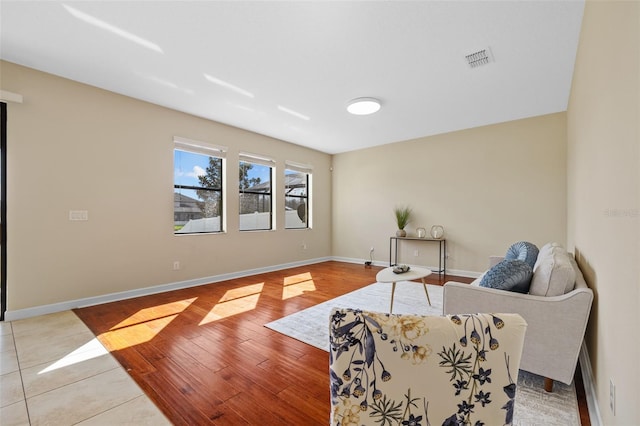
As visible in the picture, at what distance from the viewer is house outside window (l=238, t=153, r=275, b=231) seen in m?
5.21

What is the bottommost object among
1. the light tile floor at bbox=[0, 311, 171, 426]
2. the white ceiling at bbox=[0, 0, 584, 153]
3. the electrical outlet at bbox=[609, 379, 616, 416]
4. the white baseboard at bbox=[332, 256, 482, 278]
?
the light tile floor at bbox=[0, 311, 171, 426]

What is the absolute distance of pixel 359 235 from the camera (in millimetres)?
6602

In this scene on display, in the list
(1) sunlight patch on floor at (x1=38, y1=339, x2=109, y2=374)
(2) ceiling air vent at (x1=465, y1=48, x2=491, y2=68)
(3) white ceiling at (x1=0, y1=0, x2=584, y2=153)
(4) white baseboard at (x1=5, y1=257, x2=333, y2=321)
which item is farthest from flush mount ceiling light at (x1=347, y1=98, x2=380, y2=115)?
(1) sunlight patch on floor at (x1=38, y1=339, x2=109, y2=374)

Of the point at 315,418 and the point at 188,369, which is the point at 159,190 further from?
the point at 315,418

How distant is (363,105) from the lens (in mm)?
3771

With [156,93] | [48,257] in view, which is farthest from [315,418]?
[156,93]

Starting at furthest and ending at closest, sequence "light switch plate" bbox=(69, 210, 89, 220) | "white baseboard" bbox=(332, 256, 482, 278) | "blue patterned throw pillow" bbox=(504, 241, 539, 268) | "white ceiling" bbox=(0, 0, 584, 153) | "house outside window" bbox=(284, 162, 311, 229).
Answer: "house outside window" bbox=(284, 162, 311, 229), "white baseboard" bbox=(332, 256, 482, 278), "light switch plate" bbox=(69, 210, 89, 220), "blue patterned throw pillow" bbox=(504, 241, 539, 268), "white ceiling" bbox=(0, 0, 584, 153)

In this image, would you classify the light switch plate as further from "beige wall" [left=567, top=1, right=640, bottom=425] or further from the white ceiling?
"beige wall" [left=567, top=1, right=640, bottom=425]

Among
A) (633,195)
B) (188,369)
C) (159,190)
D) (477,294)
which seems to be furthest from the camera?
(159,190)

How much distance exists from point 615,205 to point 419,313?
90.1 inches

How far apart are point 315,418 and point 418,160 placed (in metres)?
5.07

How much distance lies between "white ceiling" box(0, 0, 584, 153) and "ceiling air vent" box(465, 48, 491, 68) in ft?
0.24

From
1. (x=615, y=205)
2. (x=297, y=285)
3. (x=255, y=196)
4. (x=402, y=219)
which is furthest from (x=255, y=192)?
(x=615, y=205)

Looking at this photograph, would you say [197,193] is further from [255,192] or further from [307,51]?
[307,51]
